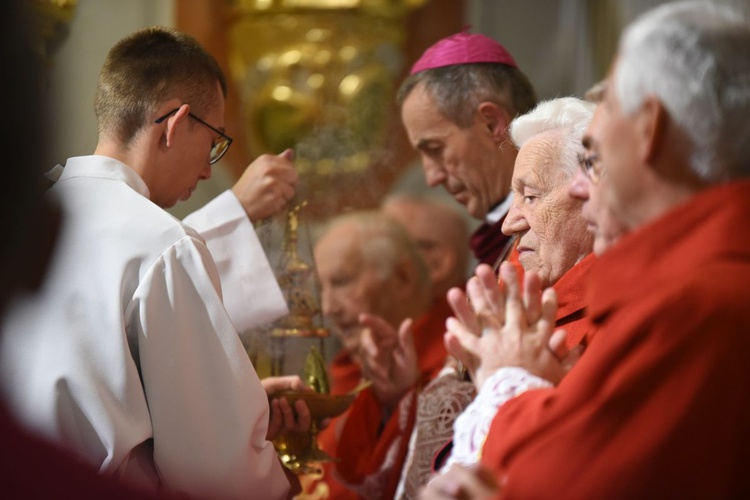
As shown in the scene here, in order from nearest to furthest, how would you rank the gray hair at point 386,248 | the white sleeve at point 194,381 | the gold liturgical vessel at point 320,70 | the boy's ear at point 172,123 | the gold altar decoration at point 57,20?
the white sleeve at point 194,381 → the boy's ear at point 172,123 → the gold altar decoration at point 57,20 → the gray hair at point 386,248 → the gold liturgical vessel at point 320,70

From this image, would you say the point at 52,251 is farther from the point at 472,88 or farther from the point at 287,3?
the point at 287,3

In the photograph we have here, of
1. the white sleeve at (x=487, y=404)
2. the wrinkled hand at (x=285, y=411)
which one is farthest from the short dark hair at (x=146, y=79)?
the white sleeve at (x=487, y=404)

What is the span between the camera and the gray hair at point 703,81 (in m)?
2.19

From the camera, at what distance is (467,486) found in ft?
7.10

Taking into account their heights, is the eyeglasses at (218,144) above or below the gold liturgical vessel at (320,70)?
above

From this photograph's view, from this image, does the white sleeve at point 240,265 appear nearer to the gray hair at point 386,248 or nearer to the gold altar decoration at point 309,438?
the gold altar decoration at point 309,438

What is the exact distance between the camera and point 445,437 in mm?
3611

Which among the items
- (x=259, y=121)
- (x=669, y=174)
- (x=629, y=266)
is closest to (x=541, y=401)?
(x=629, y=266)

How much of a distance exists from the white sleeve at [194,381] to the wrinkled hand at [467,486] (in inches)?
36.9

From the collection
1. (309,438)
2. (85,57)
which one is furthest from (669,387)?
(85,57)

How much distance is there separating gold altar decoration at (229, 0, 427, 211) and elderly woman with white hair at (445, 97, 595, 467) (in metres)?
5.11

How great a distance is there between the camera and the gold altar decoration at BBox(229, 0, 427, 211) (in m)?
8.66

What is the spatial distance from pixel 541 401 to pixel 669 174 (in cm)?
49

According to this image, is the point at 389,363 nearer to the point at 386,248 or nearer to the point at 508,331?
the point at 386,248
